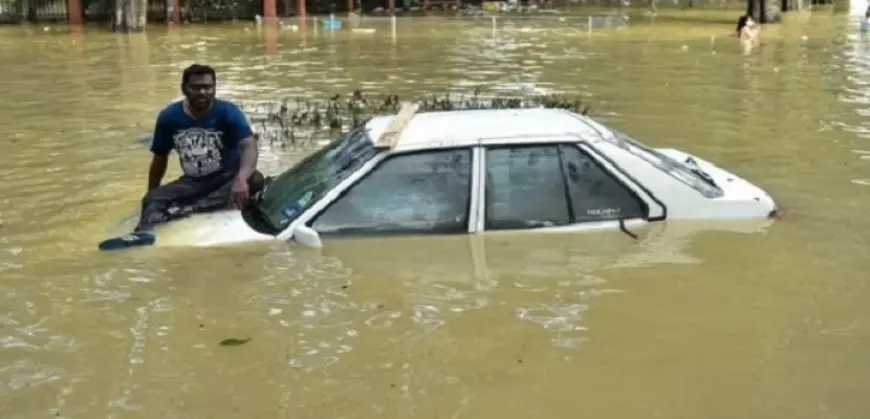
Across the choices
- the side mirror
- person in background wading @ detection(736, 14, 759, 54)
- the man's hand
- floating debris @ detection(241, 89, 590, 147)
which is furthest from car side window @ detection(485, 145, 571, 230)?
person in background wading @ detection(736, 14, 759, 54)

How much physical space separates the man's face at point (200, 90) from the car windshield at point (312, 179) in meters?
0.76

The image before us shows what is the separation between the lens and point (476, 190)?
650 cm

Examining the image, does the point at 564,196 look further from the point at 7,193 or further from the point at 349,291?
the point at 7,193

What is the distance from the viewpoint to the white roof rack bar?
256 inches

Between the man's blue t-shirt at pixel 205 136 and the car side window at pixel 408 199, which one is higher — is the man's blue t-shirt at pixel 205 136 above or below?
above

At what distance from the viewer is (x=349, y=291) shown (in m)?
6.39

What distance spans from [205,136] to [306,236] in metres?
1.10

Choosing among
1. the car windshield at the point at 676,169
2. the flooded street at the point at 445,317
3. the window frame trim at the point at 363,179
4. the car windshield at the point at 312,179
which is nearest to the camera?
the flooded street at the point at 445,317

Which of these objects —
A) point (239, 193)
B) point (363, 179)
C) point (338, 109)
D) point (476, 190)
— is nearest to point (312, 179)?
point (239, 193)

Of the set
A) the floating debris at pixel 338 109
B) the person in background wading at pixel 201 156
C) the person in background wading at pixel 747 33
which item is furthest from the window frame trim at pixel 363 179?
the person in background wading at pixel 747 33

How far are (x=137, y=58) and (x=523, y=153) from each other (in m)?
20.4

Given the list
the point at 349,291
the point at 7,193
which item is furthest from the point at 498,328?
the point at 7,193

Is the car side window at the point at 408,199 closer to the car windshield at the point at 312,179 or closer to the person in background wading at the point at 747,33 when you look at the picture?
the car windshield at the point at 312,179

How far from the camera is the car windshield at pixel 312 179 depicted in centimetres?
665
